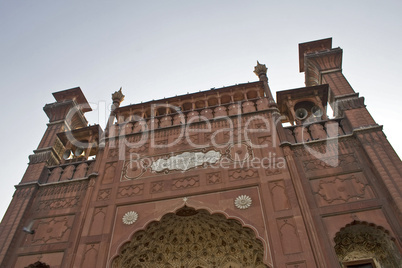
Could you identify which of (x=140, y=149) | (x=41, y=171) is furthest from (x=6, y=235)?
(x=140, y=149)

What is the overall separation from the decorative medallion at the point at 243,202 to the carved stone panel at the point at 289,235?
42.4 inches

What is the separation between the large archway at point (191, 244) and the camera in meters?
10.4

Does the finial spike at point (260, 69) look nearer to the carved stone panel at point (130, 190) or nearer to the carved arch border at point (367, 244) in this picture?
the carved stone panel at point (130, 190)

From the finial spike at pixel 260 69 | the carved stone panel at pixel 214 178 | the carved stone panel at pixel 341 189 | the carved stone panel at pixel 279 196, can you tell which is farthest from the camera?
the finial spike at pixel 260 69

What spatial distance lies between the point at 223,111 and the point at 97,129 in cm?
600

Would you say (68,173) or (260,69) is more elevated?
(260,69)

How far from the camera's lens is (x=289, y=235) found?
9.04 m

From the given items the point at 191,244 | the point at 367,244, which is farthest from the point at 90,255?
the point at 367,244

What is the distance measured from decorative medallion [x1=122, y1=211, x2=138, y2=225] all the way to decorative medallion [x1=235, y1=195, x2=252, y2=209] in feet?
10.8

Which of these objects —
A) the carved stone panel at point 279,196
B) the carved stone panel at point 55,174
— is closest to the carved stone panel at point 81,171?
the carved stone panel at point 55,174

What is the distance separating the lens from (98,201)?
11328 millimetres

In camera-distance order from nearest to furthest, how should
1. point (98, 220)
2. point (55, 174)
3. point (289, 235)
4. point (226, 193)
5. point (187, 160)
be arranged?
point (289, 235) → point (226, 193) → point (98, 220) → point (187, 160) → point (55, 174)

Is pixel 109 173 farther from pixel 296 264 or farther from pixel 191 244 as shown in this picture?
pixel 296 264

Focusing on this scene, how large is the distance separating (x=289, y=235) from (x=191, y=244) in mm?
3649
